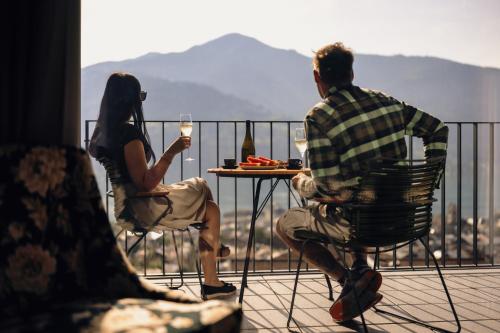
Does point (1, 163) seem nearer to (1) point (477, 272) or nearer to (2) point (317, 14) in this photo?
(1) point (477, 272)

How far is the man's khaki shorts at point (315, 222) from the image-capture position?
9.16 feet

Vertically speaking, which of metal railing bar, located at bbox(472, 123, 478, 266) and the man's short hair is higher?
the man's short hair

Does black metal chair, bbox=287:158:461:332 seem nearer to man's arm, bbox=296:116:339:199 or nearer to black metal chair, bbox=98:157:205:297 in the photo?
man's arm, bbox=296:116:339:199

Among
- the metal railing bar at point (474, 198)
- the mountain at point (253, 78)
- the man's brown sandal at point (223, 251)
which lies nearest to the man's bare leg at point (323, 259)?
the man's brown sandal at point (223, 251)

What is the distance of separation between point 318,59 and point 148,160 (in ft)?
3.84

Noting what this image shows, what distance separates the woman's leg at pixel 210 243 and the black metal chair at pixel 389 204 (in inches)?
36.1

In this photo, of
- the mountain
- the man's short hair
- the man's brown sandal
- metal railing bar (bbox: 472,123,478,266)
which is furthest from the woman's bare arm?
the mountain

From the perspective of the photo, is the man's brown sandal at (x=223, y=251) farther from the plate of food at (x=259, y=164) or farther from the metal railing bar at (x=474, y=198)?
the metal railing bar at (x=474, y=198)

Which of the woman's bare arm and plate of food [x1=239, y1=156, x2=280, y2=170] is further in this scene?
plate of food [x1=239, y1=156, x2=280, y2=170]

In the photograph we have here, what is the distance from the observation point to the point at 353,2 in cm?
4500

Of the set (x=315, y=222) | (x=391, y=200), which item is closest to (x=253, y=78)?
(x=315, y=222)

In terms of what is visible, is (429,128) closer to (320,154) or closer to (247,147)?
(320,154)

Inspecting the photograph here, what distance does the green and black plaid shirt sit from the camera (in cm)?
272

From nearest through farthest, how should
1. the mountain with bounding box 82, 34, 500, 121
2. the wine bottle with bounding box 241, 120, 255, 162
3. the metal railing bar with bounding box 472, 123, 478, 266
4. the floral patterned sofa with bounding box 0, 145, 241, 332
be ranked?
the floral patterned sofa with bounding box 0, 145, 241, 332
the wine bottle with bounding box 241, 120, 255, 162
the metal railing bar with bounding box 472, 123, 478, 266
the mountain with bounding box 82, 34, 500, 121
